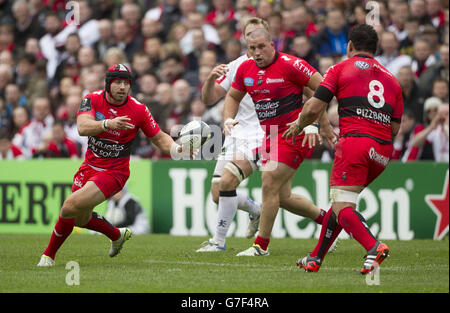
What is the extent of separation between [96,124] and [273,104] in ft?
7.45

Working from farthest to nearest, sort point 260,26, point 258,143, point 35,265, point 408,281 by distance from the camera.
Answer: point 258,143 → point 260,26 → point 35,265 → point 408,281

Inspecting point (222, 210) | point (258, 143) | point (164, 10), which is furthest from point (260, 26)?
point (164, 10)

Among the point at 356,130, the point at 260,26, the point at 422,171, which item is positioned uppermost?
the point at 260,26

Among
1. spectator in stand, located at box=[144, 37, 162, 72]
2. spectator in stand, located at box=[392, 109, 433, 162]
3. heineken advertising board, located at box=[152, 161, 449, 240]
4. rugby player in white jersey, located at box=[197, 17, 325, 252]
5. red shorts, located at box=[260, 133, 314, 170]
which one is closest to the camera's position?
red shorts, located at box=[260, 133, 314, 170]

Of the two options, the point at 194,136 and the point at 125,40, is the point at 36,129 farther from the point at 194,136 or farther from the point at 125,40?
the point at 194,136

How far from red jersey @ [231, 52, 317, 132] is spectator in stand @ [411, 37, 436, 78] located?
4.88 m

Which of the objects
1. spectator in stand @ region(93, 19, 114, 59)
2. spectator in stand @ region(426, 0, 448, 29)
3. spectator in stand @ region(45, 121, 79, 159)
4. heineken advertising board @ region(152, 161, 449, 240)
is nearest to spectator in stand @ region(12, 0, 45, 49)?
spectator in stand @ region(93, 19, 114, 59)

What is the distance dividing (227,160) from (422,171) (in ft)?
11.3

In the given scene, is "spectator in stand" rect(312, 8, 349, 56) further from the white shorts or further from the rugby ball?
the rugby ball

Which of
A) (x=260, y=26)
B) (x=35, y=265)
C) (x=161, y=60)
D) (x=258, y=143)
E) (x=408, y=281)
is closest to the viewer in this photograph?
(x=408, y=281)

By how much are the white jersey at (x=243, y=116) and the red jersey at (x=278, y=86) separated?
95 cm

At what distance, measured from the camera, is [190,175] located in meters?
14.5

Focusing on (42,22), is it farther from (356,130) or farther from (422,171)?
(356,130)

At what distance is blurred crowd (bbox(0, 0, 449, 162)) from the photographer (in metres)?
14.2
